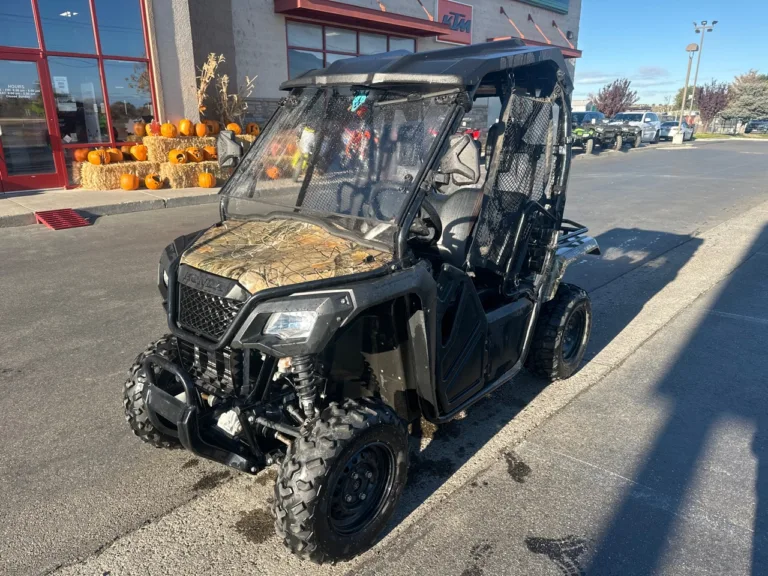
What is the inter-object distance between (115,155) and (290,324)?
12.1 metres

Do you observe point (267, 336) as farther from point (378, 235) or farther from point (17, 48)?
point (17, 48)

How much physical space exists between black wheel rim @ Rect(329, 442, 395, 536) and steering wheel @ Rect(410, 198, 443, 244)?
1.08m

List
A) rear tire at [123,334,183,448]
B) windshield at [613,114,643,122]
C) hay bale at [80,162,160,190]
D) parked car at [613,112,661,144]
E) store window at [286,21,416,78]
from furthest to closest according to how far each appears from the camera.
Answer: windshield at [613,114,643,122] < parked car at [613,112,661,144] < store window at [286,21,416,78] < hay bale at [80,162,160,190] < rear tire at [123,334,183,448]

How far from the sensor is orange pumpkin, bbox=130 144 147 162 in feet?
41.8

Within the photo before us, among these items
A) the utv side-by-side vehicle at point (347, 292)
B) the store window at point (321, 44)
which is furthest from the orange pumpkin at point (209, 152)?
the utv side-by-side vehicle at point (347, 292)

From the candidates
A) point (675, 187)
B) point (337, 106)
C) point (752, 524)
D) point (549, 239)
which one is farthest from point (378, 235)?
point (675, 187)

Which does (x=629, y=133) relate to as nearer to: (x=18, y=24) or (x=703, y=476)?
(x=18, y=24)

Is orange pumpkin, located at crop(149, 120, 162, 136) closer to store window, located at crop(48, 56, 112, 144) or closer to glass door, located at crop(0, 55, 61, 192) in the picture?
store window, located at crop(48, 56, 112, 144)

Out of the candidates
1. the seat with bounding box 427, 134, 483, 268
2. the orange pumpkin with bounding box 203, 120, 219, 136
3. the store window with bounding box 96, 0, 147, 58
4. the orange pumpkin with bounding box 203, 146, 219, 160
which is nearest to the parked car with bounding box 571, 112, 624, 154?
the orange pumpkin with bounding box 203, 120, 219, 136

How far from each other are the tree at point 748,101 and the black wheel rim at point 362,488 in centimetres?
6895

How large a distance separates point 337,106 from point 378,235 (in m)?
0.91

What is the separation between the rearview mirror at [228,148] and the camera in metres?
3.25

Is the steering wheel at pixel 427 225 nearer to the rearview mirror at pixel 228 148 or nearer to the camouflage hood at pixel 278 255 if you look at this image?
the camouflage hood at pixel 278 255

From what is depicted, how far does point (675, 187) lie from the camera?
1518cm
